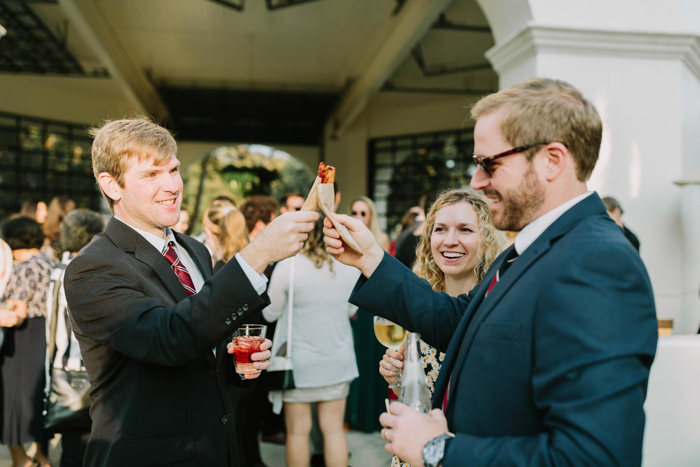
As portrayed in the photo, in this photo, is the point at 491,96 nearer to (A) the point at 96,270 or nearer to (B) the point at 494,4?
(A) the point at 96,270

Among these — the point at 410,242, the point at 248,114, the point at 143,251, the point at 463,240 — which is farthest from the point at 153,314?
the point at 248,114

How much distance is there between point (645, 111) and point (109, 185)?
3.98m

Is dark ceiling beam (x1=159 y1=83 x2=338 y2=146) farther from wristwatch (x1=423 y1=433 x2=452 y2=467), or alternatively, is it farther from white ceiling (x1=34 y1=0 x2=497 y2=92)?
wristwatch (x1=423 y1=433 x2=452 y2=467)

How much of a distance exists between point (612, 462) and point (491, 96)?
85 cm

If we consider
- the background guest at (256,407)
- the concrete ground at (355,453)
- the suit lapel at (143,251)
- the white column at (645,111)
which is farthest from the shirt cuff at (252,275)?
the white column at (645,111)

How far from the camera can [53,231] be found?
16.3ft

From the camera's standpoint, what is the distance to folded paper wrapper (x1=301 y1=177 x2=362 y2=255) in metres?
1.63

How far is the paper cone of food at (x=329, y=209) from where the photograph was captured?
5.36ft

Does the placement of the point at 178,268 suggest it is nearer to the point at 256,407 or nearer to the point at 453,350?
the point at 453,350

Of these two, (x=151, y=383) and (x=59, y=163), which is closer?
(x=151, y=383)

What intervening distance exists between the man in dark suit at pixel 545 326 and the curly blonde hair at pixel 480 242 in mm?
Answer: 985

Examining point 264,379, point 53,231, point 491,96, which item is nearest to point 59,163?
point 53,231

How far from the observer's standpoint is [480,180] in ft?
4.56

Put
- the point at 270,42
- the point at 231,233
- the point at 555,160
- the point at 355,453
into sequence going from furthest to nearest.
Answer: the point at 270,42 → the point at 355,453 → the point at 231,233 → the point at 555,160
